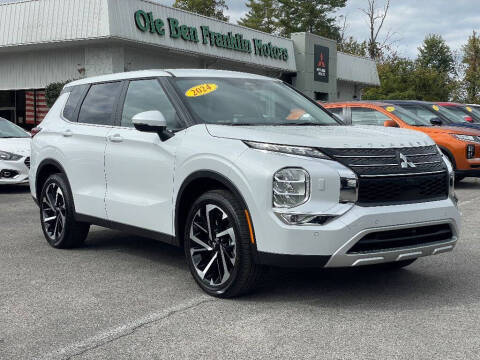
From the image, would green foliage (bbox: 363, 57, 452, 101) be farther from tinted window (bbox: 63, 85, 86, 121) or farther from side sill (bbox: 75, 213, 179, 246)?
side sill (bbox: 75, 213, 179, 246)

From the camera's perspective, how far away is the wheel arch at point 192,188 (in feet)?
16.1

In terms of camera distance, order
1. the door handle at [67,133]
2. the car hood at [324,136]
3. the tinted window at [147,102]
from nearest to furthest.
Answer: the car hood at [324,136], the tinted window at [147,102], the door handle at [67,133]

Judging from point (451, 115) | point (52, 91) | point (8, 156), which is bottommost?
point (8, 156)

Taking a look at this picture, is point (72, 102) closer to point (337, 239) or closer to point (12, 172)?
point (337, 239)

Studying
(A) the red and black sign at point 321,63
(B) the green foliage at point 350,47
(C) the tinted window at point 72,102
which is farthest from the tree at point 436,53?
(C) the tinted window at point 72,102

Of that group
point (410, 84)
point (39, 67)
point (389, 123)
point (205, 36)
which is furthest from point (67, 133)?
point (410, 84)

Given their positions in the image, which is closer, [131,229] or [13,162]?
[131,229]

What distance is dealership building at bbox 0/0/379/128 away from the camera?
2339cm

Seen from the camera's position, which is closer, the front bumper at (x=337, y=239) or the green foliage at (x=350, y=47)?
the front bumper at (x=337, y=239)

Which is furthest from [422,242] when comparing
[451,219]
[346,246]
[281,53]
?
[281,53]

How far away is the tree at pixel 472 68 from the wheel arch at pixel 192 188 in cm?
5743

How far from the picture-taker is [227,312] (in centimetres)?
459

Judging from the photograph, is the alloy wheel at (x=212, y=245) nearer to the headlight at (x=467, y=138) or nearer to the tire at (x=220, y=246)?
the tire at (x=220, y=246)

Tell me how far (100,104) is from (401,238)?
3266 millimetres
